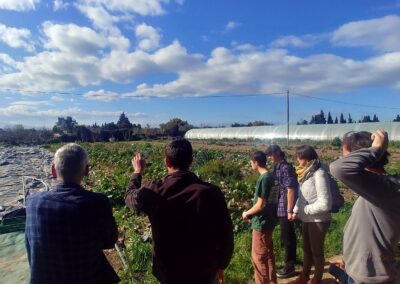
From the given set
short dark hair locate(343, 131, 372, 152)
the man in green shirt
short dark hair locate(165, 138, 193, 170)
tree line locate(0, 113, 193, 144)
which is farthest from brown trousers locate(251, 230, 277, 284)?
tree line locate(0, 113, 193, 144)

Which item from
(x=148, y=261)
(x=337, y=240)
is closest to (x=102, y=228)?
(x=148, y=261)

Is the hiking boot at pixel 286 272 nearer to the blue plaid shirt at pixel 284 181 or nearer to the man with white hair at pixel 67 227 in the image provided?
the blue plaid shirt at pixel 284 181

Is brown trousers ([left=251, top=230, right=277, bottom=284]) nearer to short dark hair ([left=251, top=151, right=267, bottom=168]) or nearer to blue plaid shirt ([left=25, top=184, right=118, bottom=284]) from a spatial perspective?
short dark hair ([left=251, top=151, right=267, bottom=168])

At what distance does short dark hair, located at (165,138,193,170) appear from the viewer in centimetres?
252

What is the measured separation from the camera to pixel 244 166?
15.7m

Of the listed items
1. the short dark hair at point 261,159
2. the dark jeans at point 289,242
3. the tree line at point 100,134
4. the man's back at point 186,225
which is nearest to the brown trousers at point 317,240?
the dark jeans at point 289,242

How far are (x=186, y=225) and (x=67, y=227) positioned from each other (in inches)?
30.8

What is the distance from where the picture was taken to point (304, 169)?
162 inches

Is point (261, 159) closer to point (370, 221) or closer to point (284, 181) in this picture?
point (284, 181)

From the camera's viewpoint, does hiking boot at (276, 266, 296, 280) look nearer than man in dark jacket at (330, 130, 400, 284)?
No

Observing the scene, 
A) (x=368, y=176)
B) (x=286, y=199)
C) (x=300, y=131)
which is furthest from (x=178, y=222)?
(x=300, y=131)

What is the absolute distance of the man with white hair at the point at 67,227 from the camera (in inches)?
93.0

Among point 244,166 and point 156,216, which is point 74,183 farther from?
point 244,166

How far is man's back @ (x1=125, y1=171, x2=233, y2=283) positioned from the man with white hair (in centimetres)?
31
